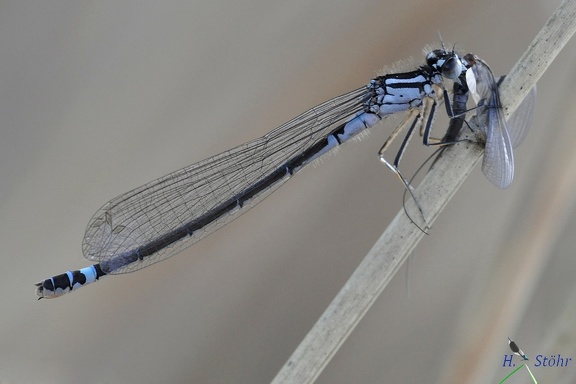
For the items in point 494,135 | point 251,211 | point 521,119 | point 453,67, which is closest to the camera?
point 494,135

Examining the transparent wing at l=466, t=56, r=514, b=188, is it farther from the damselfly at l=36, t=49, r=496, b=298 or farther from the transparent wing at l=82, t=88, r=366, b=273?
the transparent wing at l=82, t=88, r=366, b=273

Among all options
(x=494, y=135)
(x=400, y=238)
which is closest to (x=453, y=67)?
(x=494, y=135)

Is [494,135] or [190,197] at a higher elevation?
[190,197]

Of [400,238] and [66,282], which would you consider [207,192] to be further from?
[400,238]

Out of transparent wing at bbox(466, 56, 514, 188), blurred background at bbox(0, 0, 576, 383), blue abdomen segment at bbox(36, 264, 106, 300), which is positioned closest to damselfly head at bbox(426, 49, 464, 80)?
transparent wing at bbox(466, 56, 514, 188)

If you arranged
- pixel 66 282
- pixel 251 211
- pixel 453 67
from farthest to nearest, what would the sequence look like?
pixel 251 211, pixel 66 282, pixel 453 67

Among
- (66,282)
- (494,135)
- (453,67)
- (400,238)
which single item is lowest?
(400,238)

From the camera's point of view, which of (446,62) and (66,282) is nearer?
(446,62)
